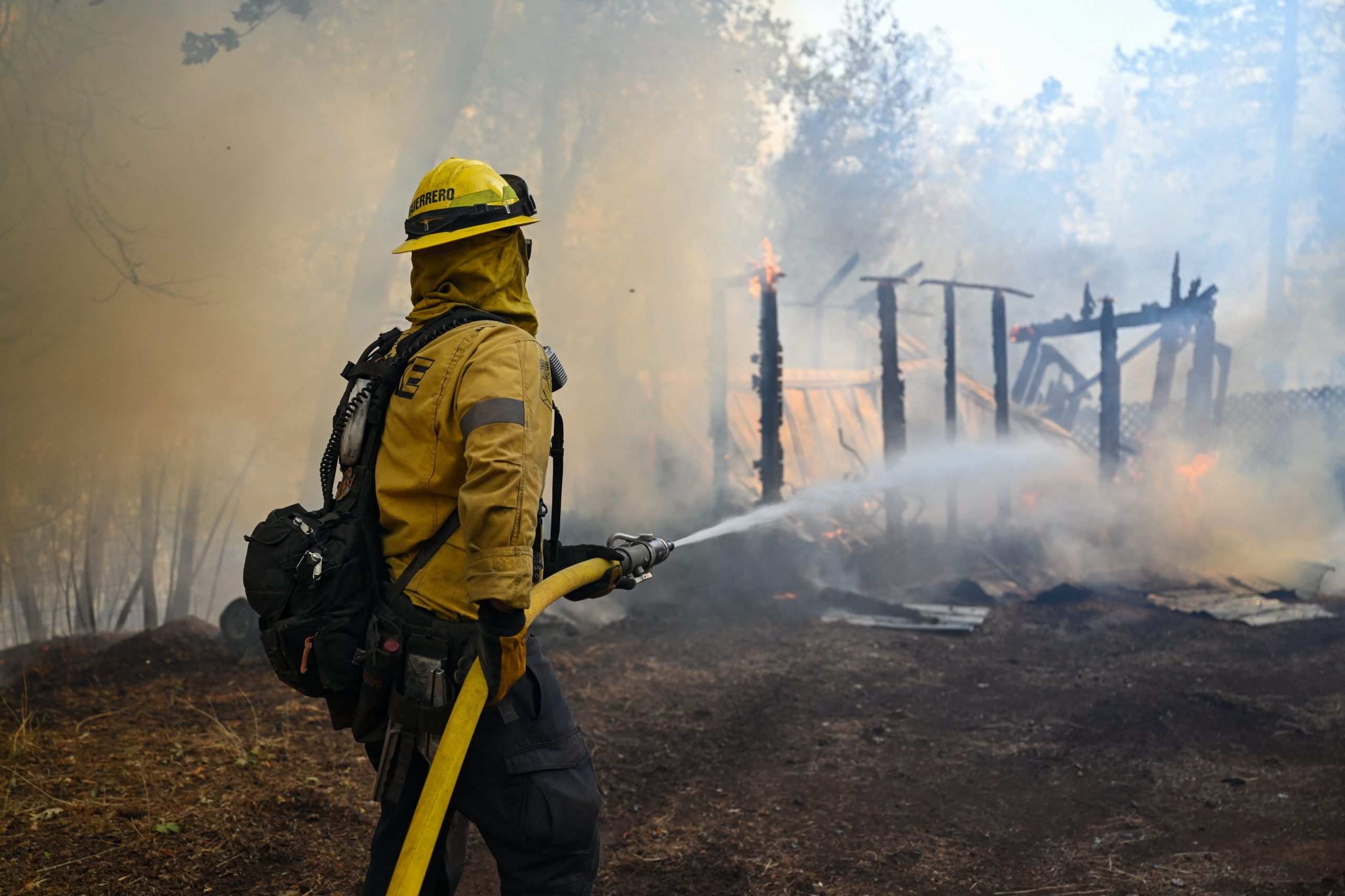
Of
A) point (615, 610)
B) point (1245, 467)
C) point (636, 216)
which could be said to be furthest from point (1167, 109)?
point (615, 610)

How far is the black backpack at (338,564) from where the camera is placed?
2.23 meters

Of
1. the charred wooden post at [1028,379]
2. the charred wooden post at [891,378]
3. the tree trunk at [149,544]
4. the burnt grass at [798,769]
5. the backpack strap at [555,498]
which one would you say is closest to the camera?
the backpack strap at [555,498]

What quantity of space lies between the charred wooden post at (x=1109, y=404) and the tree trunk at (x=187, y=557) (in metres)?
11.2

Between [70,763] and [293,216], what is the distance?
602 cm

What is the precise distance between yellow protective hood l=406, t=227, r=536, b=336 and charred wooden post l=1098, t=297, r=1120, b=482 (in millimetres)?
11001

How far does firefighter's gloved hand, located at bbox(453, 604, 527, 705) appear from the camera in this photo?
209 cm

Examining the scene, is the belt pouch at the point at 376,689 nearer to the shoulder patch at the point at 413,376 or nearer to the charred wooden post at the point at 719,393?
the shoulder patch at the point at 413,376

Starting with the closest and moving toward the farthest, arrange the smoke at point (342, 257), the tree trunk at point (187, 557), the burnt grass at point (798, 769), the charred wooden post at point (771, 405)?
the burnt grass at point (798, 769)
the smoke at point (342, 257)
the tree trunk at point (187, 557)
the charred wooden post at point (771, 405)

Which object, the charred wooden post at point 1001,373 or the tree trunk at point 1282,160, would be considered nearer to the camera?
the charred wooden post at point 1001,373

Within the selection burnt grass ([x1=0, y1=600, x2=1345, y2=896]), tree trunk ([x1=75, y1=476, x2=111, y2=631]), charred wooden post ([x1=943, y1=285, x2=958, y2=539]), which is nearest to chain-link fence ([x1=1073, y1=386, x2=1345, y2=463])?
charred wooden post ([x1=943, y1=285, x2=958, y2=539])

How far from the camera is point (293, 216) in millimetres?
8797

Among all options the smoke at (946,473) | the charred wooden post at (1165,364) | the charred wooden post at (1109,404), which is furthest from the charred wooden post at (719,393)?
the charred wooden post at (1165,364)

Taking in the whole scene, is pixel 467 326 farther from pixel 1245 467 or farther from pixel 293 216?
pixel 1245 467

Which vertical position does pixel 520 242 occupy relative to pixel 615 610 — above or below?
above
